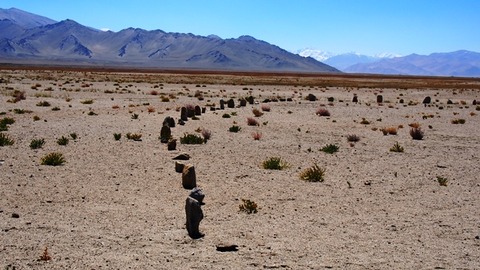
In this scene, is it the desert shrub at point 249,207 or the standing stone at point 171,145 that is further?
the standing stone at point 171,145

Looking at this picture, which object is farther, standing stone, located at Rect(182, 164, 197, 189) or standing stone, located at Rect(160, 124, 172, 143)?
standing stone, located at Rect(160, 124, 172, 143)

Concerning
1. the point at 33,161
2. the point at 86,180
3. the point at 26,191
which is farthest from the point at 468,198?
the point at 33,161

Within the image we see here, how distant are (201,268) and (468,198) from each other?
777 cm

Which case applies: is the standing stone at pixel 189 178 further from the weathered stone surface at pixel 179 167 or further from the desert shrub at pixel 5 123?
the desert shrub at pixel 5 123

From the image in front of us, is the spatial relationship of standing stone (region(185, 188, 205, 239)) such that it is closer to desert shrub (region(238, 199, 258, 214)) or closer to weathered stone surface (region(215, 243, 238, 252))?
weathered stone surface (region(215, 243, 238, 252))

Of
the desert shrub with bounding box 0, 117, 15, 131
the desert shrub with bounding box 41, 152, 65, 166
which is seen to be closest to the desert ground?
the desert shrub with bounding box 41, 152, 65, 166

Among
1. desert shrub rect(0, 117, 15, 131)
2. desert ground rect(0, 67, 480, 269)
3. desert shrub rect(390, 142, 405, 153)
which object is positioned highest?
desert shrub rect(390, 142, 405, 153)

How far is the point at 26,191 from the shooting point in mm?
12469

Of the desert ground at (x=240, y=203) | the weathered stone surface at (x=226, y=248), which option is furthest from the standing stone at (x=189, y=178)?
the weathered stone surface at (x=226, y=248)

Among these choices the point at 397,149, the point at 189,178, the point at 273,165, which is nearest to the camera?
the point at 189,178

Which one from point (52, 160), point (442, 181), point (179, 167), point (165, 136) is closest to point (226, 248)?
point (179, 167)

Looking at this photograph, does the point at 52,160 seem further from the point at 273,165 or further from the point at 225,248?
the point at 225,248

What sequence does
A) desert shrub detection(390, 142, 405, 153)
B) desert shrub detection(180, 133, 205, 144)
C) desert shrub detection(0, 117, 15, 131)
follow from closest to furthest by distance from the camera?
desert shrub detection(390, 142, 405, 153) < desert shrub detection(180, 133, 205, 144) < desert shrub detection(0, 117, 15, 131)

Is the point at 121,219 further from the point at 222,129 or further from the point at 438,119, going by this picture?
the point at 438,119
